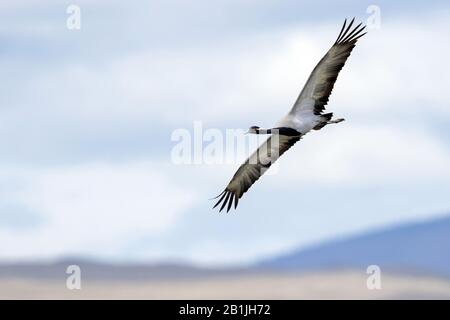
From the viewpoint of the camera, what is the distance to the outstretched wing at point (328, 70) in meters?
51.0

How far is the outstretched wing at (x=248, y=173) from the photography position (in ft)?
179

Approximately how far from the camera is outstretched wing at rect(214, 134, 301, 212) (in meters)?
54.4

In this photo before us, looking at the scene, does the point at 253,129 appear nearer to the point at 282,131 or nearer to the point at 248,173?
the point at 282,131

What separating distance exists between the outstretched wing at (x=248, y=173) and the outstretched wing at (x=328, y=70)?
3.37 metres

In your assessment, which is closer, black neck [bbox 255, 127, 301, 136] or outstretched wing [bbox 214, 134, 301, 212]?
black neck [bbox 255, 127, 301, 136]

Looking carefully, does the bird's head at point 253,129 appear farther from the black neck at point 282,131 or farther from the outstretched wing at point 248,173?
the outstretched wing at point 248,173

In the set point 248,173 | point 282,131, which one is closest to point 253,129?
point 282,131

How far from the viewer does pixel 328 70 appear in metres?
51.1

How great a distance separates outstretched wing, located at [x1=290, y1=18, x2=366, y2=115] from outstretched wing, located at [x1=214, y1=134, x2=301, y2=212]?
337cm

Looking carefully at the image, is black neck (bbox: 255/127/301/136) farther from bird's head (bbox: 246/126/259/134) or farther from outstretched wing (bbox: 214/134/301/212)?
outstretched wing (bbox: 214/134/301/212)

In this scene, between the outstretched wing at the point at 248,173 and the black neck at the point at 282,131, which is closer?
the black neck at the point at 282,131

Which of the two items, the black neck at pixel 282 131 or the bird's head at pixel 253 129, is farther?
the black neck at pixel 282 131
